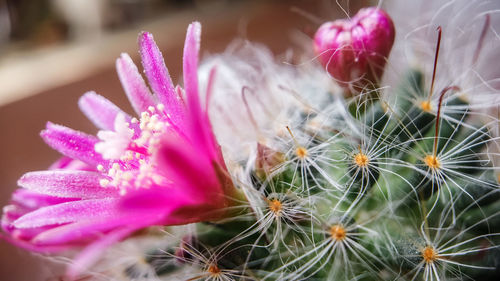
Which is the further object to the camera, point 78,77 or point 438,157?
point 78,77

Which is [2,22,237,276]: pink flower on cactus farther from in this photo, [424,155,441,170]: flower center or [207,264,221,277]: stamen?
[424,155,441,170]: flower center

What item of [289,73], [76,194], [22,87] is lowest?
[76,194]

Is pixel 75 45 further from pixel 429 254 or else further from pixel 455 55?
pixel 429 254

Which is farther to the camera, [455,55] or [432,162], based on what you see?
[455,55]

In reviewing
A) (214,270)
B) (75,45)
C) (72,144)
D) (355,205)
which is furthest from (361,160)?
(75,45)

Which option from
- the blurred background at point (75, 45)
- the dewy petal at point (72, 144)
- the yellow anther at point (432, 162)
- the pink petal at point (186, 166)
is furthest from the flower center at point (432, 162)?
the blurred background at point (75, 45)

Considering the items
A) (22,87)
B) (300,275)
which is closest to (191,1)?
(22,87)

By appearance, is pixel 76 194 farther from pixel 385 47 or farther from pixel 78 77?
pixel 78 77
